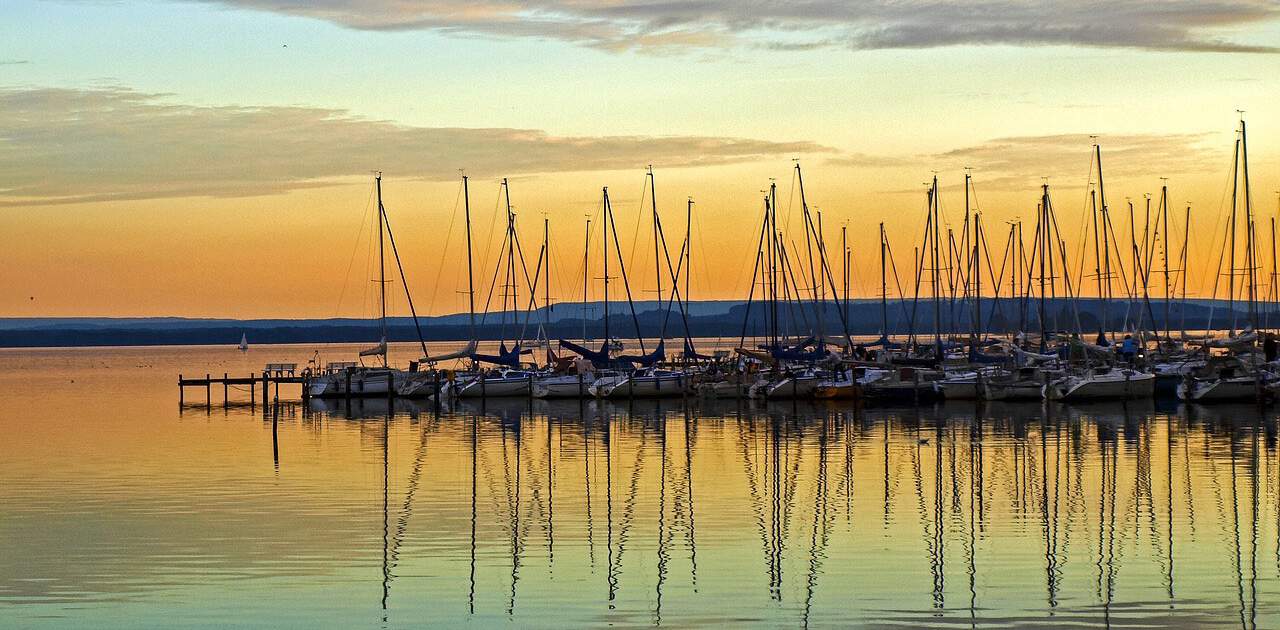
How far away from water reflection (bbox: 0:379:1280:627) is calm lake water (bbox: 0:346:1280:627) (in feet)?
0.27

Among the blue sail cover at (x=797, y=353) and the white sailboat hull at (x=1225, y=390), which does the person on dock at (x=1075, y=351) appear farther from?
the blue sail cover at (x=797, y=353)

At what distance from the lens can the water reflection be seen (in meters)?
21.6

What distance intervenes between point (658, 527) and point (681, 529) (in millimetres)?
Answer: 501

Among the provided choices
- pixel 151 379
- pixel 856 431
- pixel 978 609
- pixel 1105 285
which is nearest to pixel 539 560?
pixel 978 609

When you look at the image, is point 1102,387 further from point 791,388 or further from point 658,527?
point 658,527

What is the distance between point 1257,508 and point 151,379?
342 ft

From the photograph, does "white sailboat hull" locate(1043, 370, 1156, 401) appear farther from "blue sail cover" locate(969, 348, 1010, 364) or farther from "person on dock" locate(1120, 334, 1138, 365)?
"blue sail cover" locate(969, 348, 1010, 364)

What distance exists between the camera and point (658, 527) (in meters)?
29.0

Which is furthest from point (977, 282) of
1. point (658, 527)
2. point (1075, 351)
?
point (658, 527)

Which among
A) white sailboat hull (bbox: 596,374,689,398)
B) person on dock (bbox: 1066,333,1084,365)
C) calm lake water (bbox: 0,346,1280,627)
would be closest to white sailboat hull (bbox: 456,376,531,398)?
white sailboat hull (bbox: 596,374,689,398)

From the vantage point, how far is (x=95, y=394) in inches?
3691

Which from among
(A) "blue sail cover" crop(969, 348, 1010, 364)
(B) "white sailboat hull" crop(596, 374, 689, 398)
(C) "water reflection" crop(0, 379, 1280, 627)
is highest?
(A) "blue sail cover" crop(969, 348, 1010, 364)

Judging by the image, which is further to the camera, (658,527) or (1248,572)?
(658,527)

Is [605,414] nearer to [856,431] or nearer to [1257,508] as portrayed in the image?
[856,431]
